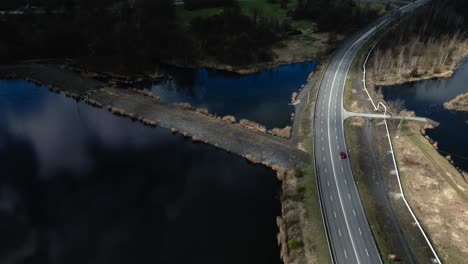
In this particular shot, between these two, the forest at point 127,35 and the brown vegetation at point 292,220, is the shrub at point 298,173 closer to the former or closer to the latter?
the brown vegetation at point 292,220

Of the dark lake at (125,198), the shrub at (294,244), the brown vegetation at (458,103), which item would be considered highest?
the brown vegetation at (458,103)

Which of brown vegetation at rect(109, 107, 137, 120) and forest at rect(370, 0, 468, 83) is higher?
forest at rect(370, 0, 468, 83)

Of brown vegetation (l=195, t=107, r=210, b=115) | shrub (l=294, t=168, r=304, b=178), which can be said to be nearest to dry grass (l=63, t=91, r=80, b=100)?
brown vegetation (l=195, t=107, r=210, b=115)

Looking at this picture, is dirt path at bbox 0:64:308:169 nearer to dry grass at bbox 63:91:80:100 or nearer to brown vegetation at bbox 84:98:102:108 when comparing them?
dry grass at bbox 63:91:80:100

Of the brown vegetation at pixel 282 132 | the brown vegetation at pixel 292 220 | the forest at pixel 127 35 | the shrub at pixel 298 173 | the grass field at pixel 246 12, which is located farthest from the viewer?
the grass field at pixel 246 12

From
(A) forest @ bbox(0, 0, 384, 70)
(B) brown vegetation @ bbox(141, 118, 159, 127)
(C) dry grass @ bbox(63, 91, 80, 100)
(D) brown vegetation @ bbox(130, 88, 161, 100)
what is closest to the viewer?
(B) brown vegetation @ bbox(141, 118, 159, 127)

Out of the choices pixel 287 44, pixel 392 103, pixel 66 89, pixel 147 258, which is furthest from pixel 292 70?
pixel 147 258

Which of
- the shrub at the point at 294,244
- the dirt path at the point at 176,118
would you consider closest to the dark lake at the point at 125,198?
the shrub at the point at 294,244
